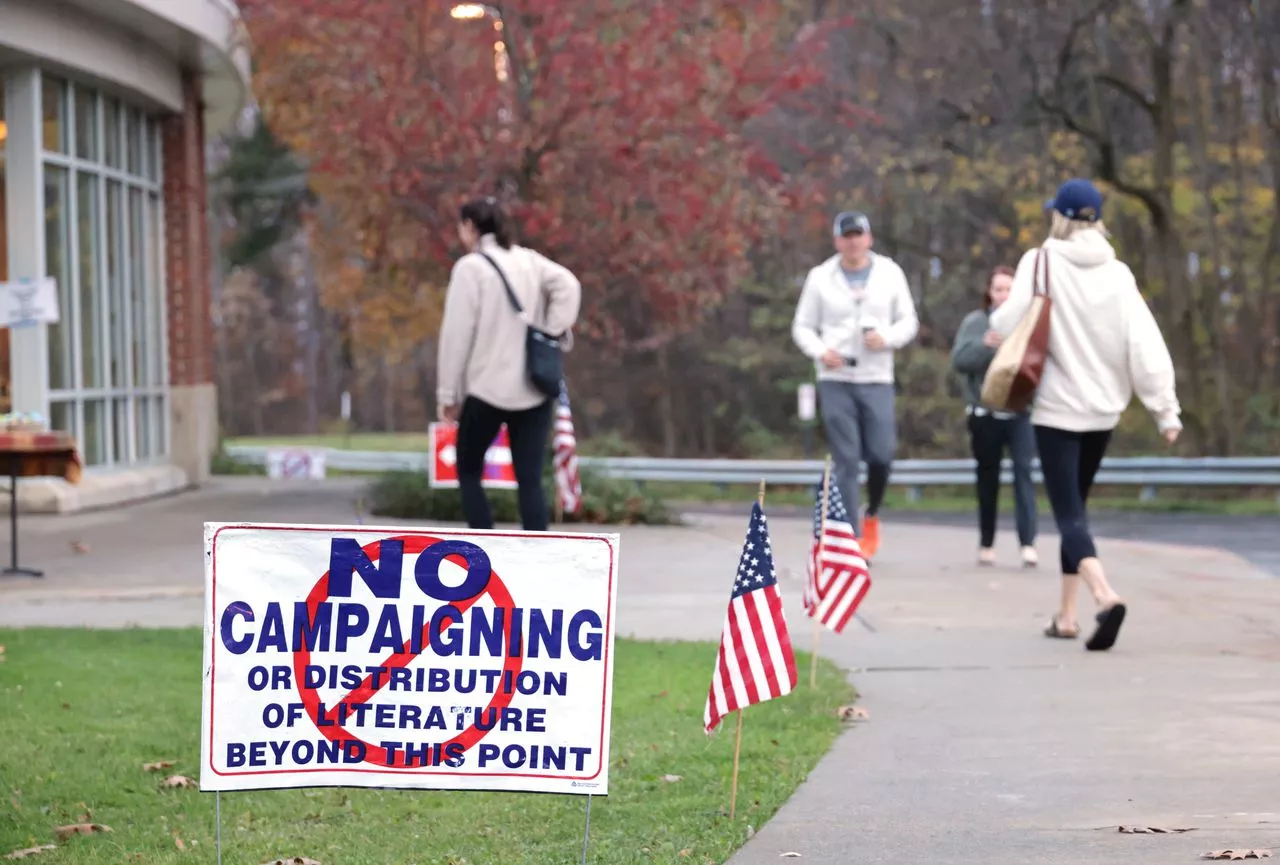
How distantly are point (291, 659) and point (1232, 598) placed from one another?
716cm

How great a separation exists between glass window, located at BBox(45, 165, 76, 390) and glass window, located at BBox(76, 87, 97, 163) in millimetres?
520

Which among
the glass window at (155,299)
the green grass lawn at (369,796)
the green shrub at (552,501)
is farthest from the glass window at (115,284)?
the green grass lawn at (369,796)

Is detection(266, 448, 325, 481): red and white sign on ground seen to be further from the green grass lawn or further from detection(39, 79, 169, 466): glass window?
the green grass lawn

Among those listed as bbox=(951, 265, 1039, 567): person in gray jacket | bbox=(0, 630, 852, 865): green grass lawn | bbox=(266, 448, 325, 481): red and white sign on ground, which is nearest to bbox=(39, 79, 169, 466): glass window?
bbox=(266, 448, 325, 481): red and white sign on ground

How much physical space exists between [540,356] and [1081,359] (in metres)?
2.70

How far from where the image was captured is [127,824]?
5605 millimetres

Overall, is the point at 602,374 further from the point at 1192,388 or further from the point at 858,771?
the point at 858,771

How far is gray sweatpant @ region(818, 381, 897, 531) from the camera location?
11.4 meters

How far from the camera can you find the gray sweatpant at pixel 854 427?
37.3 feet

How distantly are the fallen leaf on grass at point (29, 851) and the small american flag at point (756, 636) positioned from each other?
1.95m

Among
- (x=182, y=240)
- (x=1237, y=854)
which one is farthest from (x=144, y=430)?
(x=1237, y=854)

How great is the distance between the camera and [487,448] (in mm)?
9703

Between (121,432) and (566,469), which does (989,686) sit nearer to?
(566,469)

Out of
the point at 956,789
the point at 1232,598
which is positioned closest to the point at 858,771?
the point at 956,789
